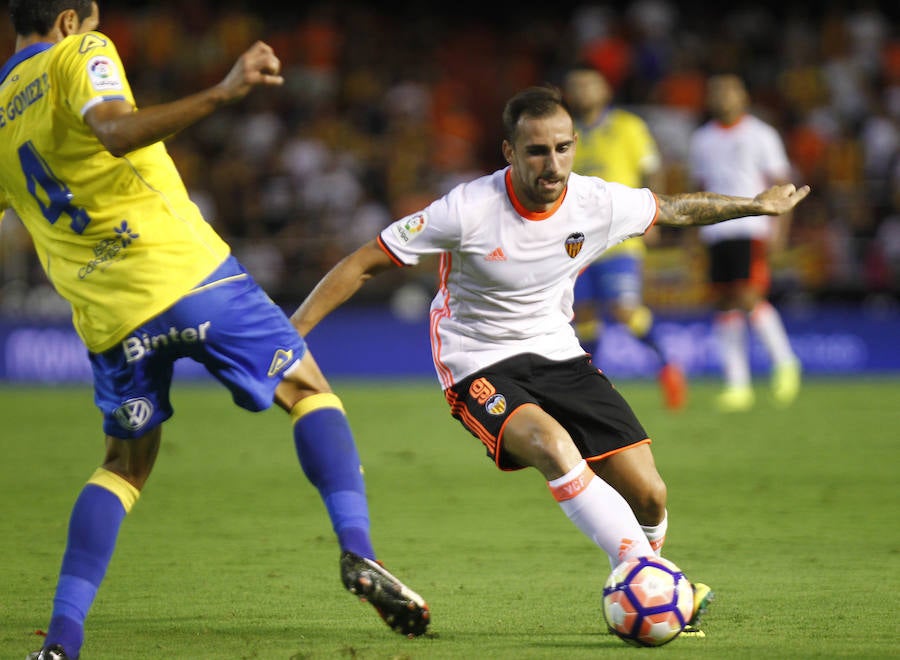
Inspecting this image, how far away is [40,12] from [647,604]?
262cm

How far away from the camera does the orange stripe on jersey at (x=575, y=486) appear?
175 inches

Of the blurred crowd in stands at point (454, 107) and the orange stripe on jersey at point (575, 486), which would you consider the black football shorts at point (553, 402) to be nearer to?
the orange stripe on jersey at point (575, 486)

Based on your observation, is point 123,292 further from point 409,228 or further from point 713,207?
point 713,207

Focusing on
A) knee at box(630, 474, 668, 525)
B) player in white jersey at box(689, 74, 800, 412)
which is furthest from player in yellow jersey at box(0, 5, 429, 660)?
player in white jersey at box(689, 74, 800, 412)

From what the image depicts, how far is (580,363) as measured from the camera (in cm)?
505

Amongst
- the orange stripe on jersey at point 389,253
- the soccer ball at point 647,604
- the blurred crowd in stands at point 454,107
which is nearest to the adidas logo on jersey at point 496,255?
the orange stripe on jersey at point 389,253

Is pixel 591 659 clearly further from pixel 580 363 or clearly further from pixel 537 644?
pixel 580 363

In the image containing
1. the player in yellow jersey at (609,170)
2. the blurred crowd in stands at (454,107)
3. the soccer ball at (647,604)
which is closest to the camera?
the soccer ball at (647,604)

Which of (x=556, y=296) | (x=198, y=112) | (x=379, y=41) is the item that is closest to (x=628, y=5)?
(x=379, y=41)

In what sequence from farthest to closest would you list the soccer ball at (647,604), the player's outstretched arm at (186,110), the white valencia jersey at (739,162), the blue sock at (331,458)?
the white valencia jersey at (739,162)
the blue sock at (331,458)
the soccer ball at (647,604)
the player's outstretched arm at (186,110)

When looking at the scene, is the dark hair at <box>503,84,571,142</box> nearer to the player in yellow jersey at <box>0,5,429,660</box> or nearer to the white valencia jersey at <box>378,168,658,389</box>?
the white valencia jersey at <box>378,168,658,389</box>

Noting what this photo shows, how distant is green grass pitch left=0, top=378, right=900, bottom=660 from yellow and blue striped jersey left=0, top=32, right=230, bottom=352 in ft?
3.64

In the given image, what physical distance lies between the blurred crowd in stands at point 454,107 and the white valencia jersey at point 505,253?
1035 cm

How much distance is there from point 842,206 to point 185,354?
42.5ft
